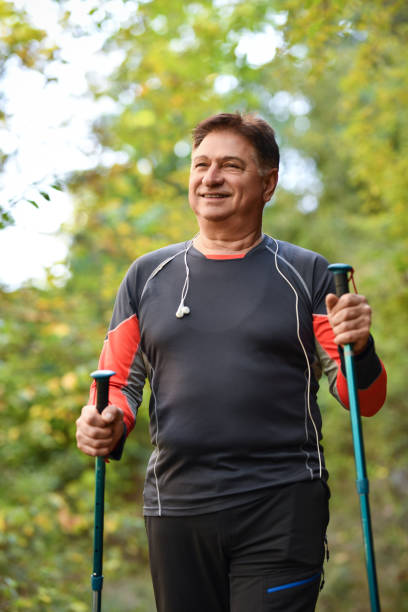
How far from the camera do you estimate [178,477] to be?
2223 mm

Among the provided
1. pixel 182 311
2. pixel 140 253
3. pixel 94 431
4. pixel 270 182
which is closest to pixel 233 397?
pixel 182 311

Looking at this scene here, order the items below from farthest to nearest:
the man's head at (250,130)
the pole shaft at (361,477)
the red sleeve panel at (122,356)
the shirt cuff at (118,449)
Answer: the man's head at (250,130), the red sleeve panel at (122,356), the shirt cuff at (118,449), the pole shaft at (361,477)

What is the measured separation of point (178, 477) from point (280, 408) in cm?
40

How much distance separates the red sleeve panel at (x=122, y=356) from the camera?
2363mm

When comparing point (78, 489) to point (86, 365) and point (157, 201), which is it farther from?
point (157, 201)

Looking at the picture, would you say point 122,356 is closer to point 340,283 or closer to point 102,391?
point 102,391

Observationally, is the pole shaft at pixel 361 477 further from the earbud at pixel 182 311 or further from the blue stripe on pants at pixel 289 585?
the earbud at pixel 182 311

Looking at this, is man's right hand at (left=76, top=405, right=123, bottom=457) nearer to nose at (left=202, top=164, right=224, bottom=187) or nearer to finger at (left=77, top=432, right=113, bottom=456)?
finger at (left=77, top=432, right=113, bottom=456)

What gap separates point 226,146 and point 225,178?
4.6 inches

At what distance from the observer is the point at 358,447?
6.97ft

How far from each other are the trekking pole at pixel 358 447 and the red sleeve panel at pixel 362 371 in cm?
7

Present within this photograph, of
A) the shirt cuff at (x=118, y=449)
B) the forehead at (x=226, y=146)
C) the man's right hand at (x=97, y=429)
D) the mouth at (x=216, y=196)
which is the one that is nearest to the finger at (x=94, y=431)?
the man's right hand at (x=97, y=429)

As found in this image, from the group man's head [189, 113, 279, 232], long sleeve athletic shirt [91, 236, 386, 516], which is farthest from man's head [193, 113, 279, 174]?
long sleeve athletic shirt [91, 236, 386, 516]

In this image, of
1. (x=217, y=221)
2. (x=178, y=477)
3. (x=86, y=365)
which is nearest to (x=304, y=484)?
(x=178, y=477)
